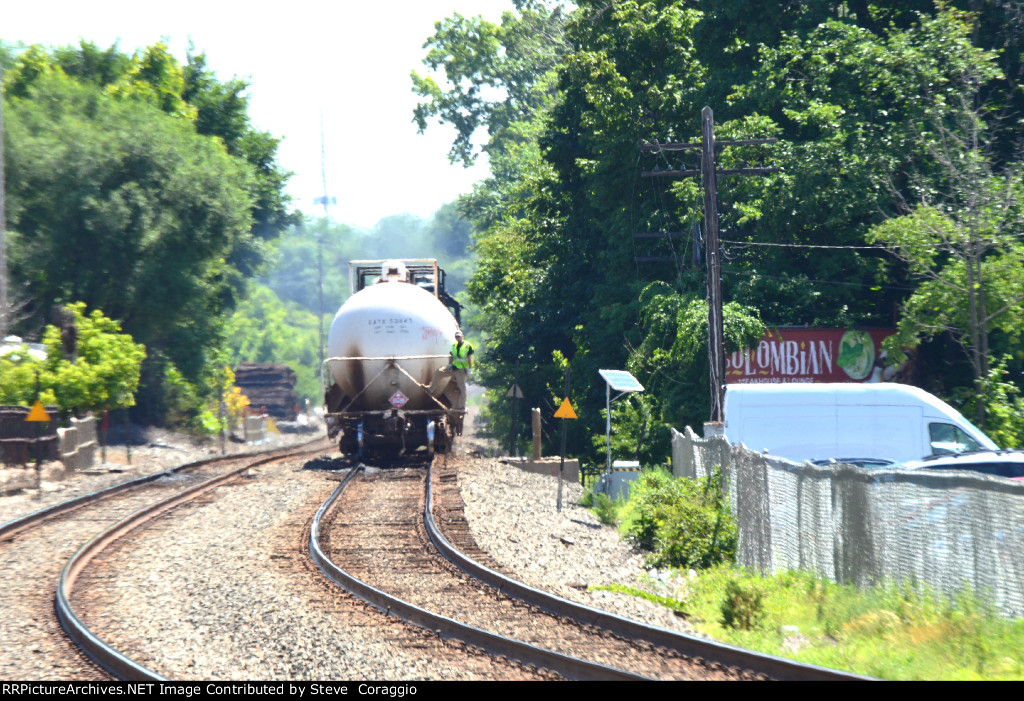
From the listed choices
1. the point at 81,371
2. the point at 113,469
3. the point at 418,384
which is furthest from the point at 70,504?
the point at 81,371

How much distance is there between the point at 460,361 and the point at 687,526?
36.6ft

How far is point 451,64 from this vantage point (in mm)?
65938

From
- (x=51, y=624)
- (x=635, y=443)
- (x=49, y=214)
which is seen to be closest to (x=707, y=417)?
(x=635, y=443)

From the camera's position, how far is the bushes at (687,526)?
13.6 m

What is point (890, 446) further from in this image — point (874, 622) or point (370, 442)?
point (370, 442)

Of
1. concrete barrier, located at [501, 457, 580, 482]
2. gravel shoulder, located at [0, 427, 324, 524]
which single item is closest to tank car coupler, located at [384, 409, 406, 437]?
concrete barrier, located at [501, 457, 580, 482]

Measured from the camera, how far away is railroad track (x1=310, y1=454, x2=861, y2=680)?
25.3 feet

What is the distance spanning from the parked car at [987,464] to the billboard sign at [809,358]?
11.6 meters

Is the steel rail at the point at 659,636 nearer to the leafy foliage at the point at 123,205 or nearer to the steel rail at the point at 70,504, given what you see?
the steel rail at the point at 70,504

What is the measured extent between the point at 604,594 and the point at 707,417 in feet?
53.7

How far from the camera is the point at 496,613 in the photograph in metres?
9.77

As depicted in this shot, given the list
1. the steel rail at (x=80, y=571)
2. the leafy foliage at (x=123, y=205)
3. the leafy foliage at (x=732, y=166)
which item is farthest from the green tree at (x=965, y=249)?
the leafy foliage at (x=123, y=205)

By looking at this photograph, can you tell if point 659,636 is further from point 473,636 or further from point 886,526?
point 886,526
